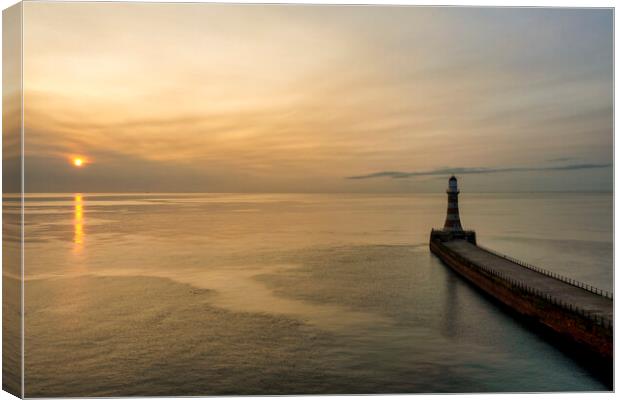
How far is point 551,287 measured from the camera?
22.4 metres

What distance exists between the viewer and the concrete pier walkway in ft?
59.7

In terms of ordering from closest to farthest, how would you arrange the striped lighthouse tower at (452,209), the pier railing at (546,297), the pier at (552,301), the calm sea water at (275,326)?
the calm sea water at (275,326) < the pier at (552,301) < the pier railing at (546,297) < the striped lighthouse tower at (452,209)

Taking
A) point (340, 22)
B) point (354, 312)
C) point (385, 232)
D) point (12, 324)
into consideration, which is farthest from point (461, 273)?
point (385, 232)

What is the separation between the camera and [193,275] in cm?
3444

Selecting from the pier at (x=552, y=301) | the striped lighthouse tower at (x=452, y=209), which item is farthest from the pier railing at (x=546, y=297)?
the striped lighthouse tower at (x=452, y=209)

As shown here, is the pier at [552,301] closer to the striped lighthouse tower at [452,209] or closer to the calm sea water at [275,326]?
the calm sea water at [275,326]

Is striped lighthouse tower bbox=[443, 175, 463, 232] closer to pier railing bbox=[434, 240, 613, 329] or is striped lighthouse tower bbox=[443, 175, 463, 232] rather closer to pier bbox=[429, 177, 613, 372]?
pier bbox=[429, 177, 613, 372]

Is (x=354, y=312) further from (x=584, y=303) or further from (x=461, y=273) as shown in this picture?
(x=461, y=273)

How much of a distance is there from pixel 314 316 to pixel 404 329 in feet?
13.3

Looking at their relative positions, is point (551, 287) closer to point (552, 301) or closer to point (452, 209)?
point (552, 301)

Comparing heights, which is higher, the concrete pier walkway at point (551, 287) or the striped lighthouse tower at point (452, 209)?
the striped lighthouse tower at point (452, 209)

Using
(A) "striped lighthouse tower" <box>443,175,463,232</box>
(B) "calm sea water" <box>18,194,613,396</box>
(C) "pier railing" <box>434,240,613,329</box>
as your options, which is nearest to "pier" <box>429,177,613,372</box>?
(C) "pier railing" <box>434,240,613,329</box>

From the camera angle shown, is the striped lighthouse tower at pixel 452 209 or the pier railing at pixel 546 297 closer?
the pier railing at pixel 546 297

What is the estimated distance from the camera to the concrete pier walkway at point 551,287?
18188 mm
